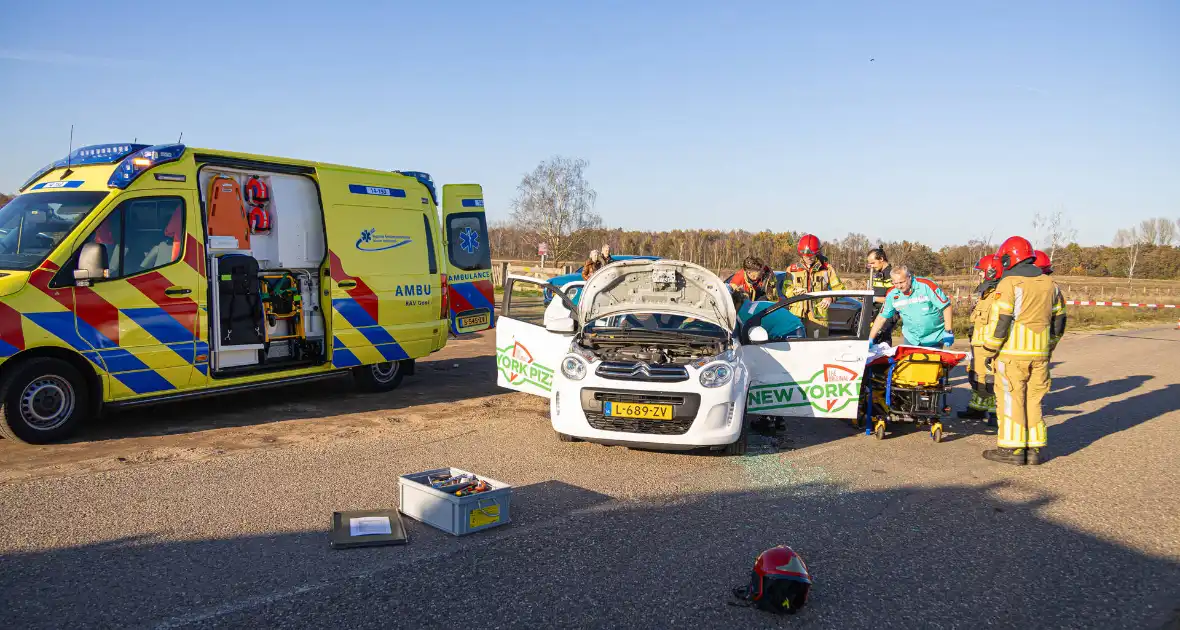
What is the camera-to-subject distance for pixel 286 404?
9547mm

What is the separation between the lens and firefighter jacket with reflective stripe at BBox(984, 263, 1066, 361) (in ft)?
24.7

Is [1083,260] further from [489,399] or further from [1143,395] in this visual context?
[489,399]

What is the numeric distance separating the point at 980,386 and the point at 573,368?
5.05m

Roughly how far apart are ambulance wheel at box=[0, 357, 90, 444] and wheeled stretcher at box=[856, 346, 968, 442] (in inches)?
297

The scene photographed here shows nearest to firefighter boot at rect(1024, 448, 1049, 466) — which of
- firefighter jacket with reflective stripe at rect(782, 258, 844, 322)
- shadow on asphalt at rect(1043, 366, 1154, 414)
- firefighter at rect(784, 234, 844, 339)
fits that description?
firefighter at rect(784, 234, 844, 339)

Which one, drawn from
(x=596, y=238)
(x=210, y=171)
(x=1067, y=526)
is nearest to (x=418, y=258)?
(x=210, y=171)

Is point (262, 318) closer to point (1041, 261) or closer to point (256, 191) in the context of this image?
point (256, 191)

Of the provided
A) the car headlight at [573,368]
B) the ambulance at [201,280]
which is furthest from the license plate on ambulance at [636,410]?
the ambulance at [201,280]

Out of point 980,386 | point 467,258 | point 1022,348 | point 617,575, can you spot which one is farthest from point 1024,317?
point 467,258

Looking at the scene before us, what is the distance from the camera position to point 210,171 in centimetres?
862

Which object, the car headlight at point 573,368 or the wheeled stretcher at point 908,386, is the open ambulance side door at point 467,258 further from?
the wheeled stretcher at point 908,386

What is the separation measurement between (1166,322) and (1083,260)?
48148 mm

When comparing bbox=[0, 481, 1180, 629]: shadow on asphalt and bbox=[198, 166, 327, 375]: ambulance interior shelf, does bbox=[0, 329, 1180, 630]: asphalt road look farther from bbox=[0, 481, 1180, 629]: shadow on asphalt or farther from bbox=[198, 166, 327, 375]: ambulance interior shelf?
bbox=[198, 166, 327, 375]: ambulance interior shelf

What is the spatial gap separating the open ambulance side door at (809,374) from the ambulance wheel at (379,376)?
475 cm
